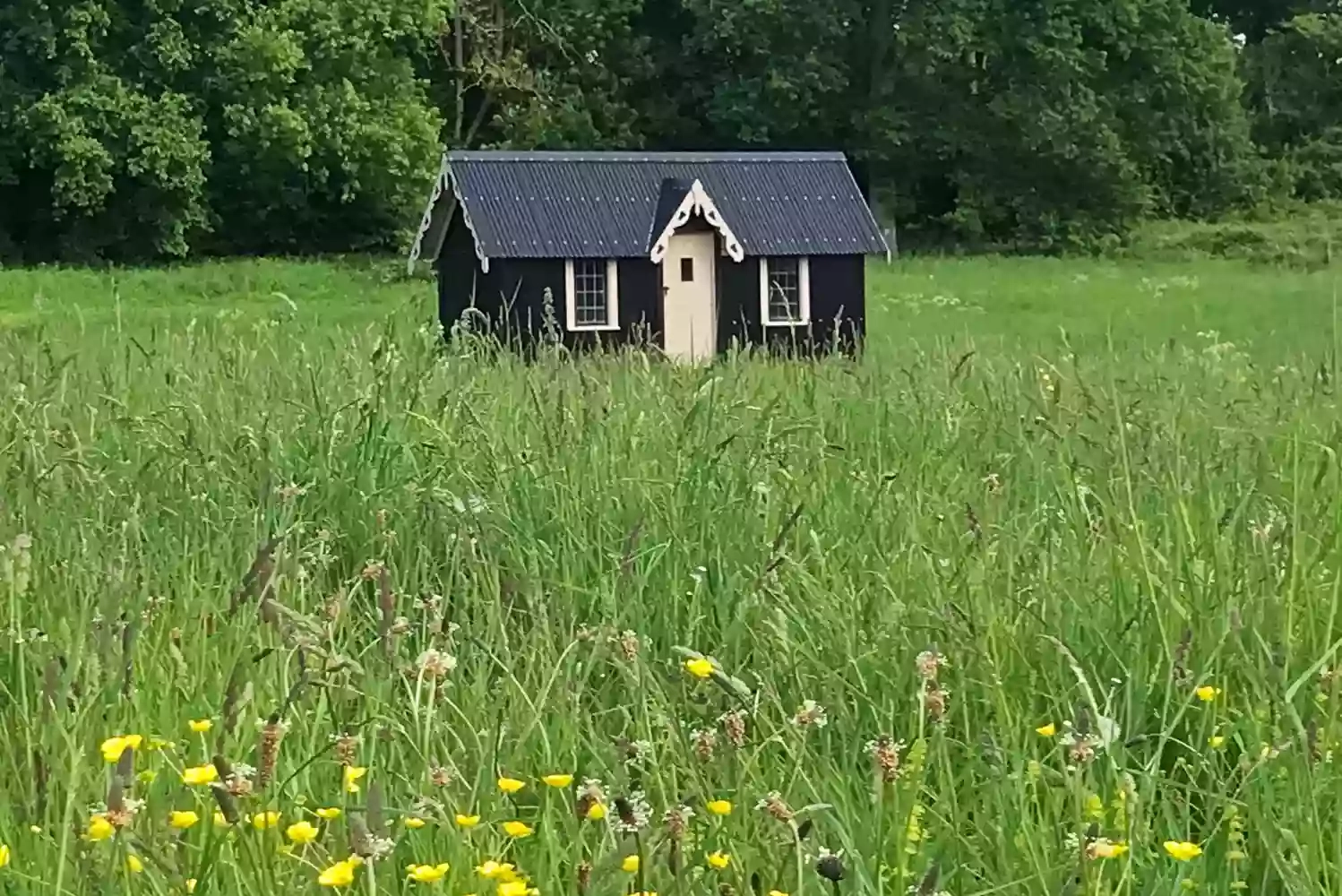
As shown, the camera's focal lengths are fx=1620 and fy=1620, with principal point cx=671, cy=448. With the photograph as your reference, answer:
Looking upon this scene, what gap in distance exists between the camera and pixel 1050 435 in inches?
172

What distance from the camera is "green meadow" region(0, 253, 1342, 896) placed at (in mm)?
1884

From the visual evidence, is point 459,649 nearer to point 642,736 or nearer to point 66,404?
point 642,736

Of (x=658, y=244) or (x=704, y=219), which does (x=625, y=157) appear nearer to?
(x=704, y=219)

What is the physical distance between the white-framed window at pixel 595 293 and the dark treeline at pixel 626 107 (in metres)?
23.0

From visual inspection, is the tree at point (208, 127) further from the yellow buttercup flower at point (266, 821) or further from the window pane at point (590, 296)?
the yellow buttercup flower at point (266, 821)

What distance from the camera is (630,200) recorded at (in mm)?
12055

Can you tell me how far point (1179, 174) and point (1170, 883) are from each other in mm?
39101

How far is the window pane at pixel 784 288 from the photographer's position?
12.0 m

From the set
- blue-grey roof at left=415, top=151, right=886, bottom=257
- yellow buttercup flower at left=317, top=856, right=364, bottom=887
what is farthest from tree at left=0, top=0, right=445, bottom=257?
yellow buttercup flower at left=317, top=856, right=364, bottom=887

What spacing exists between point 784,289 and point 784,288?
3cm

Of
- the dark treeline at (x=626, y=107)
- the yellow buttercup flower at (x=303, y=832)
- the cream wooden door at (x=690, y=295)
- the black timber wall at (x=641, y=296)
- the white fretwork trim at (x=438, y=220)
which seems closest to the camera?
the yellow buttercup flower at (x=303, y=832)

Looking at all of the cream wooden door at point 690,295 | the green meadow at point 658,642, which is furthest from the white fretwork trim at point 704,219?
the green meadow at point 658,642

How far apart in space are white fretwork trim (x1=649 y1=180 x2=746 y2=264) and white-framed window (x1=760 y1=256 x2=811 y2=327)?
26 cm

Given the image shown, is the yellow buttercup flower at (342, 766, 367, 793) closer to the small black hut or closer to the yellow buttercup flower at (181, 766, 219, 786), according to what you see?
the yellow buttercup flower at (181, 766, 219, 786)
